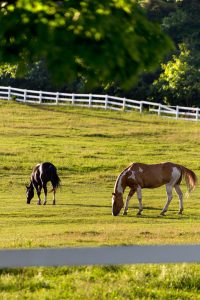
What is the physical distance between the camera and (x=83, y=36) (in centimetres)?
1023

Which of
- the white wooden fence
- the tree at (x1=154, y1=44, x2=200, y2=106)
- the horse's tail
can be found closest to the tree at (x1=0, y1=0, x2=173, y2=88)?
the horse's tail

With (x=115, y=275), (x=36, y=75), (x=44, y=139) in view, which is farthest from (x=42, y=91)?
(x=115, y=275)

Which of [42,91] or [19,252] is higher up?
[42,91]

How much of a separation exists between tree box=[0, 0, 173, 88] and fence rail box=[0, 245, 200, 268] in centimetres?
300

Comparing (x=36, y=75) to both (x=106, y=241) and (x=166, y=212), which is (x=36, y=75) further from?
(x=106, y=241)

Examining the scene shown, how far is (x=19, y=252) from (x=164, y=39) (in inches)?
148

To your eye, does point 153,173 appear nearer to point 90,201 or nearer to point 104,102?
point 90,201

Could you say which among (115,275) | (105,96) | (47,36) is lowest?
(115,275)

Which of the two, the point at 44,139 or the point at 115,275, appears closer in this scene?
the point at 115,275

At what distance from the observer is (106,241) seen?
21.3 metres

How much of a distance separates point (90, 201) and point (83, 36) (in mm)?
26461

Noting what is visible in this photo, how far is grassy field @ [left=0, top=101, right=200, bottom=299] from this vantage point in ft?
47.4

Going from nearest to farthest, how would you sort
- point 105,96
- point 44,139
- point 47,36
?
point 47,36 < point 44,139 < point 105,96

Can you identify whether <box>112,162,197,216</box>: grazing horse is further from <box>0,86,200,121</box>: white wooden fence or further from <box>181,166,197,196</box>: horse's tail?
<box>0,86,200,121</box>: white wooden fence
